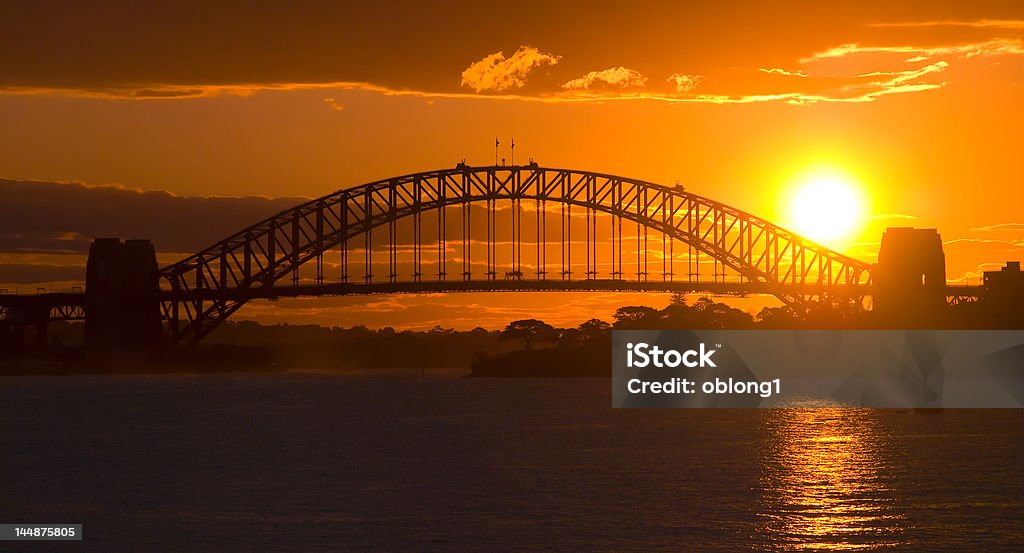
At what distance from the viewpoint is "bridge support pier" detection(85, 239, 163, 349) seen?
154 metres

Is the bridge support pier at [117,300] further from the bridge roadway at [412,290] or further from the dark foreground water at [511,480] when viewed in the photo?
the dark foreground water at [511,480]

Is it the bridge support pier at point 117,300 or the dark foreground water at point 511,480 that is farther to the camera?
the bridge support pier at point 117,300

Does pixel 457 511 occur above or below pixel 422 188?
below

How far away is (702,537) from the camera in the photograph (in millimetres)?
43781

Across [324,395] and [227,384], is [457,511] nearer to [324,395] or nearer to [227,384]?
[324,395]

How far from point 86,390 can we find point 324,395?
22.0 metres

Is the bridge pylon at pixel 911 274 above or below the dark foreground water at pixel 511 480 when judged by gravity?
above

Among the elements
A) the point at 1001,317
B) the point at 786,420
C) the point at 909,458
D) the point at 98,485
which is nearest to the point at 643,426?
the point at 786,420

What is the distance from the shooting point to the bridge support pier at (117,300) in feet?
504
